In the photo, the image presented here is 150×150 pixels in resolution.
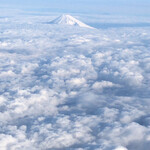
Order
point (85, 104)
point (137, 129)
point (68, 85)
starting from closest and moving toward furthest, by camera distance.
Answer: point (137, 129)
point (85, 104)
point (68, 85)

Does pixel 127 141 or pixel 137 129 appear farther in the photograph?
pixel 137 129

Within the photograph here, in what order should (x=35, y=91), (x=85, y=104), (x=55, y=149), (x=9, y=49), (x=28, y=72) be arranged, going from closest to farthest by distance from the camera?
(x=55, y=149)
(x=85, y=104)
(x=35, y=91)
(x=28, y=72)
(x=9, y=49)

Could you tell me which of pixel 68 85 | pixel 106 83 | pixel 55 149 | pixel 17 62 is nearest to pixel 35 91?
pixel 68 85

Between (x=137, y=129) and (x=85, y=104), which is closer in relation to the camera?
(x=137, y=129)

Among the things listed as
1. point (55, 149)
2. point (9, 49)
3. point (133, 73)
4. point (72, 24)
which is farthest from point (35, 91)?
point (72, 24)

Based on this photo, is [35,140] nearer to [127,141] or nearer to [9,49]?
[127,141]

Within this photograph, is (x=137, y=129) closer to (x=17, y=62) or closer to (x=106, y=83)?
(x=106, y=83)

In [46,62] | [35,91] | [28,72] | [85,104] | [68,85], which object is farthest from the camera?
[46,62]

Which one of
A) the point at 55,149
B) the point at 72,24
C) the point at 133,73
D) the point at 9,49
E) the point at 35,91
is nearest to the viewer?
the point at 55,149

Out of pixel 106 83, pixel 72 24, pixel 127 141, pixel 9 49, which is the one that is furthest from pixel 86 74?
pixel 72 24
